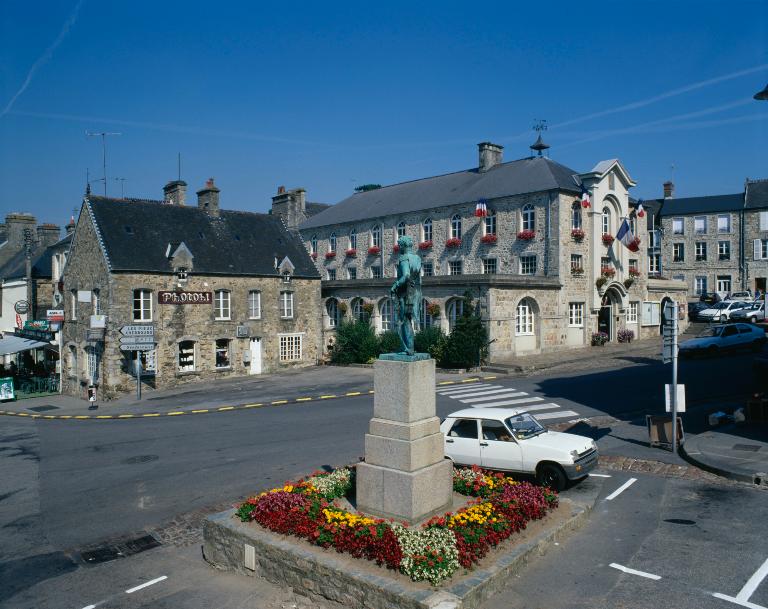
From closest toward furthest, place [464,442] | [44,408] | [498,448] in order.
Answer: [498,448] < [464,442] < [44,408]

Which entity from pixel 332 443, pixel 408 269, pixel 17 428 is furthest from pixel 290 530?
pixel 17 428

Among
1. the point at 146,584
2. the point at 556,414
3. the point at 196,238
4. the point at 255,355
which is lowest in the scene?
the point at 146,584

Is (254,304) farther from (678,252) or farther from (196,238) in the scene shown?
(678,252)

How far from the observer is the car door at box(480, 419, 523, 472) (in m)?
12.0

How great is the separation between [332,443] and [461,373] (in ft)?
46.2

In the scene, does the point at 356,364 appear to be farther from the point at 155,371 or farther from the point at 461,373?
the point at 155,371

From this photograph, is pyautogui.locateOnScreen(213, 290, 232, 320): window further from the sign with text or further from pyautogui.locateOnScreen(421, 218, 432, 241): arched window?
pyautogui.locateOnScreen(421, 218, 432, 241): arched window

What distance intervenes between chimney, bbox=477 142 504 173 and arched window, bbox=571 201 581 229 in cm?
837

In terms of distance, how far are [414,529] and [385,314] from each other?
2898 cm

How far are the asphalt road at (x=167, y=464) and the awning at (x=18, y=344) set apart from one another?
36.5 feet

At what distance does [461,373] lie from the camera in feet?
95.8

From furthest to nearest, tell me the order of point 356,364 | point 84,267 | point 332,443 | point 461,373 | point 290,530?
point 356,364
point 84,267
point 461,373
point 332,443
point 290,530

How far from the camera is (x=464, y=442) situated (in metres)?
12.6

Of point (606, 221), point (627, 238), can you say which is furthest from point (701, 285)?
point (606, 221)
